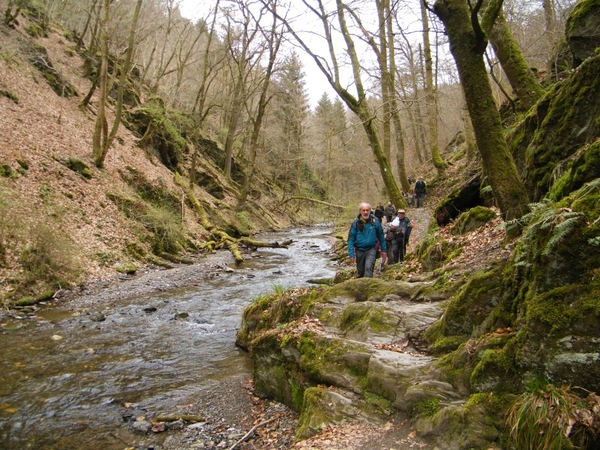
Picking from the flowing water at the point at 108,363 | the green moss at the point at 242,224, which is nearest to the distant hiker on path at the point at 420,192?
the green moss at the point at 242,224

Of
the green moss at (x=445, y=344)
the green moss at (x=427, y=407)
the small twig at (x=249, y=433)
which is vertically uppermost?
the green moss at (x=445, y=344)

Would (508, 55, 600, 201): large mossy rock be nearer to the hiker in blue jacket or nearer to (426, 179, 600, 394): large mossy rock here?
(426, 179, 600, 394): large mossy rock

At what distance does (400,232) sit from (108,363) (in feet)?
27.2

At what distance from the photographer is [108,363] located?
7.54 metres

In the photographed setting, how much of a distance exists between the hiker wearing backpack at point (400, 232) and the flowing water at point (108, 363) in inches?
187

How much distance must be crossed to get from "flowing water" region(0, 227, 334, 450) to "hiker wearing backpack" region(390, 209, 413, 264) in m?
4.74

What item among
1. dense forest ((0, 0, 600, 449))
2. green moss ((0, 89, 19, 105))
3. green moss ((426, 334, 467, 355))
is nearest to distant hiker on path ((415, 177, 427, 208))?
dense forest ((0, 0, 600, 449))

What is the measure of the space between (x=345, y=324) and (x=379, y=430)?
2326 mm

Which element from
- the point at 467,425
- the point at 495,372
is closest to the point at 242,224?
the point at 495,372

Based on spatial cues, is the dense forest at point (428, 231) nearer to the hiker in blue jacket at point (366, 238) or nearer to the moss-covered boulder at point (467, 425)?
the moss-covered boulder at point (467, 425)

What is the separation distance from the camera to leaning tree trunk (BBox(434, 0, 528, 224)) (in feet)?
19.3

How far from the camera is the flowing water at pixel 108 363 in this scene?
5496mm

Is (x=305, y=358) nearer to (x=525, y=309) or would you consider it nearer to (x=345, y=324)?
(x=345, y=324)

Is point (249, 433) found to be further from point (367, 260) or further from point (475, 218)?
point (475, 218)
